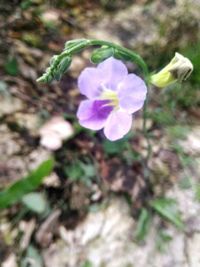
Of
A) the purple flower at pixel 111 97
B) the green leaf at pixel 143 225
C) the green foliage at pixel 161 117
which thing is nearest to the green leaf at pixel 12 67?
the green foliage at pixel 161 117

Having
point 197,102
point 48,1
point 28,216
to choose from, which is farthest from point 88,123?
point 48,1

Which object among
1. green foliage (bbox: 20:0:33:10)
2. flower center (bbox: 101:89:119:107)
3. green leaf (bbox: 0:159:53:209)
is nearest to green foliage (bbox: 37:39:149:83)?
flower center (bbox: 101:89:119:107)

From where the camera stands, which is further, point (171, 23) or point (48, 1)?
point (48, 1)

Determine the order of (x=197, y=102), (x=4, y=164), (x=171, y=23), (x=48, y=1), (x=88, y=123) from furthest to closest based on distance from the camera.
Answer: (x=48, y=1), (x=171, y=23), (x=197, y=102), (x=4, y=164), (x=88, y=123)

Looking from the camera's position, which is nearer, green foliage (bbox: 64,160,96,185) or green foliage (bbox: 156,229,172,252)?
green foliage (bbox: 156,229,172,252)

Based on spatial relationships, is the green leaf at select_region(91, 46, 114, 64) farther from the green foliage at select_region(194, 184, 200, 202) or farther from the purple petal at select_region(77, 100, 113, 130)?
the green foliage at select_region(194, 184, 200, 202)

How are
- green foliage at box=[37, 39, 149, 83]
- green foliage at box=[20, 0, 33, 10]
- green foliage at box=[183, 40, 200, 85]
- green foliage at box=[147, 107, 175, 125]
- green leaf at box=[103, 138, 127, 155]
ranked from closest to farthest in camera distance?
green foliage at box=[37, 39, 149, 83] < green leaf at box=[103, 138, 127, 155] < green foliage at box=[147, 107, 175, 125] < green foliage at box=[183, 40, 200, 85] < green foliage at box=[20, 0, 33, 10]

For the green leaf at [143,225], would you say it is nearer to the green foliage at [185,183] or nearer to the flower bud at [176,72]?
the green foliage at [185,183]

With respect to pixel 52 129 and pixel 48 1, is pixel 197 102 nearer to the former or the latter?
pixel 52 129

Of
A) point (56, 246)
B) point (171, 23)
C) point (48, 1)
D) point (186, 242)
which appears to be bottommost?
point (186, 242)
